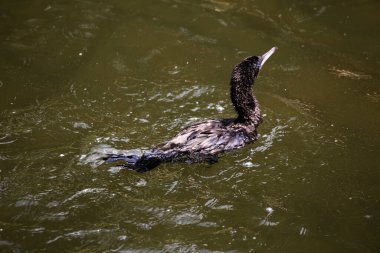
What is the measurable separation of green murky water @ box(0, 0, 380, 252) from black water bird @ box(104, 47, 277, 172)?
18cm

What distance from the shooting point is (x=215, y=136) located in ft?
19.0

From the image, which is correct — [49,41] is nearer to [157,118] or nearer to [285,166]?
[157,118]

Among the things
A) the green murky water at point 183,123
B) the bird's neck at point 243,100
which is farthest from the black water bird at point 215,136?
the green murky water at point 183,123

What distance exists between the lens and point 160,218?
501 centimetres

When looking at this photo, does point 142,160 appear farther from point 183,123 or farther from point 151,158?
point 183,123

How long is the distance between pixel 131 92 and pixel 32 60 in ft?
6.69

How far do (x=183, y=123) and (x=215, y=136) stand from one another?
39.9 inches

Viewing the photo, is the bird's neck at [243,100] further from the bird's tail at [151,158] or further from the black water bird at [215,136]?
the bird's tail at [151,158]

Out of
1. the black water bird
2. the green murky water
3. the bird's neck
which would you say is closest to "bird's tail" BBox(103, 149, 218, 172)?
the black water bird

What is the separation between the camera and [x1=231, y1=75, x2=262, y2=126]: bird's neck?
619cm

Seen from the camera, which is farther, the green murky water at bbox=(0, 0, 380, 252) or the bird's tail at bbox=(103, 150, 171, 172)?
the bird's tail at bbox=(103, 150, 171, 172)

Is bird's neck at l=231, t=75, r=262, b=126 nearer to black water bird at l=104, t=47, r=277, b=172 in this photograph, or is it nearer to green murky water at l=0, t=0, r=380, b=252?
black water bird at l=104, t=47, r=277, b=172

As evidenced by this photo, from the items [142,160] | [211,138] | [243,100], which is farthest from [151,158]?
[243,100]

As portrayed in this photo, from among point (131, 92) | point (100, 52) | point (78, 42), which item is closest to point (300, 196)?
point (131, 92)
